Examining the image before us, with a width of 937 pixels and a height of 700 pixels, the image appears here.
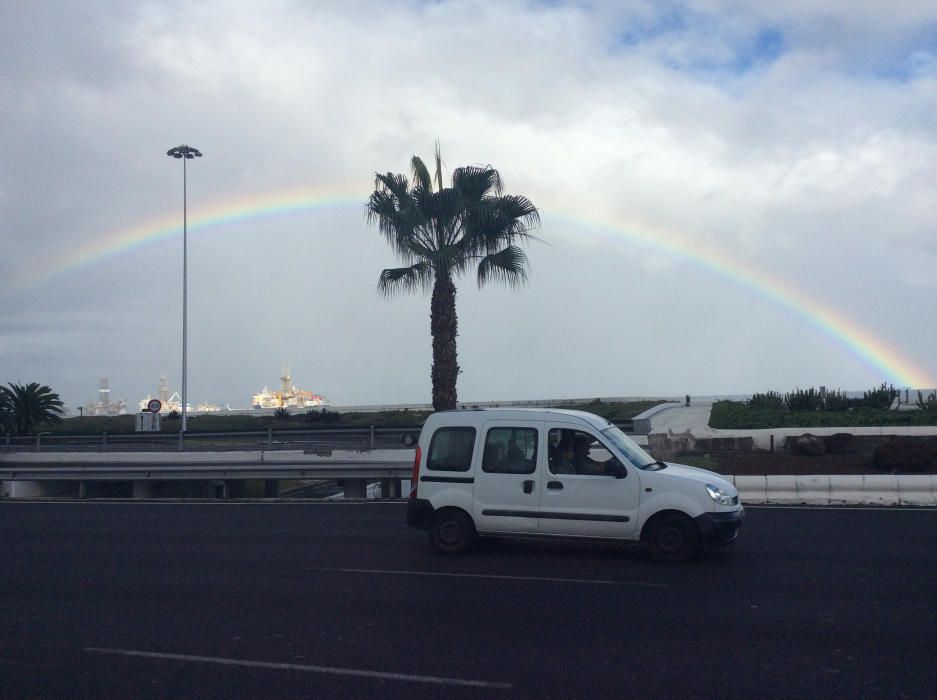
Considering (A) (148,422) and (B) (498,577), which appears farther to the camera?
(A) (148,422)

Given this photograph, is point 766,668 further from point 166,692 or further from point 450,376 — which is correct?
point 450,376

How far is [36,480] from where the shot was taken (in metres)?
22.9

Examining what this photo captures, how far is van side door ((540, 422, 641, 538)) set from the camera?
11117 millimetres

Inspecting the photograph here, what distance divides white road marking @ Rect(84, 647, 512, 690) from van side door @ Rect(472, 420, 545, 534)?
4774 mm

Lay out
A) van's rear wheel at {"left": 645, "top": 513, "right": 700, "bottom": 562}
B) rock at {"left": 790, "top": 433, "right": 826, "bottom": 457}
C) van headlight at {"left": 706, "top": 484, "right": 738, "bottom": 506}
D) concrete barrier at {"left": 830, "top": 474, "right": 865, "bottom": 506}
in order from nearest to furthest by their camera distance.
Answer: van headlight at {"left": 706, "top": 484, "right": 738, "bottom": 506}, van's rear wheel at {"left": 645, "top": 513, "right": 700, "bottom": 562}, concrete barrier at {"left": 830, "top": 474, "right": 865, "bottom": 506}, rock at {"left": 790, "top": 433, "right": 826, "bottom": 457}

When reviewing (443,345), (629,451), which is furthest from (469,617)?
(443,345)

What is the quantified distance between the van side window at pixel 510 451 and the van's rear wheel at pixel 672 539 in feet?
5.31

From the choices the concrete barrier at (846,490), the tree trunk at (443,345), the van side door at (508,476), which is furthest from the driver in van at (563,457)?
the tree trunk at (443,345)

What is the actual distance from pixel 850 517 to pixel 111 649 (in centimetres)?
1161

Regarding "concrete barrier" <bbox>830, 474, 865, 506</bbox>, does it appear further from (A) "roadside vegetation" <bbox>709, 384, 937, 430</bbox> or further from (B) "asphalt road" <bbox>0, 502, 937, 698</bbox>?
(A) "roadside vegetation" <bbox>709, 384, 937, 430</bbox>

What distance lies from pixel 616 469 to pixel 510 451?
134 cm

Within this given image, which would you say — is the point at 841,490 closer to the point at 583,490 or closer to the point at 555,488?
the point at 583,490

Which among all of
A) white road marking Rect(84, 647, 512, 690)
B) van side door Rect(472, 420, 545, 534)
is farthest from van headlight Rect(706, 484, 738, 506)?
white road marking Rect(84, 647, 512, 690)

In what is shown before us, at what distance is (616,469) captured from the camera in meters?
11.2
